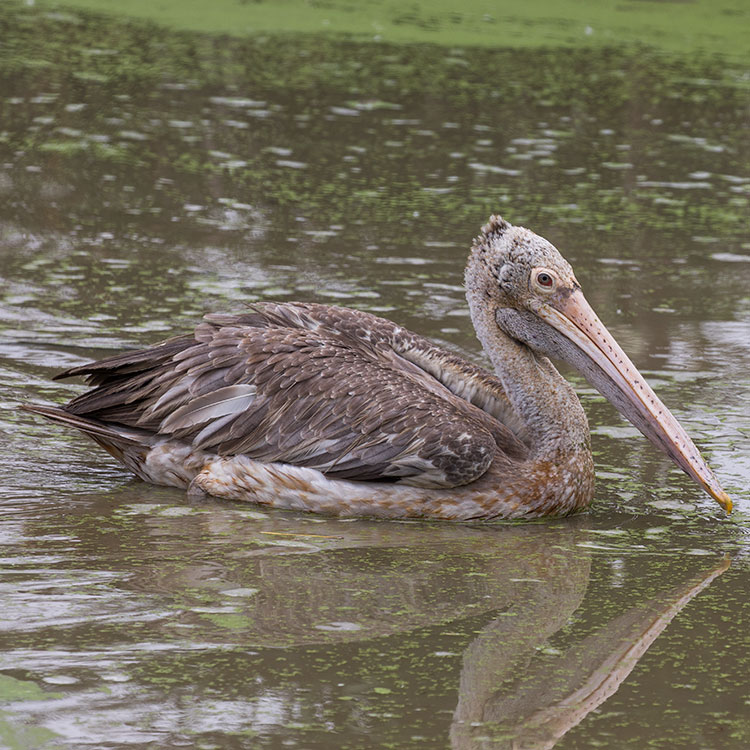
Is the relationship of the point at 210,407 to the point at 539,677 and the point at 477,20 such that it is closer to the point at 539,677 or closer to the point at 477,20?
the point at 539,677

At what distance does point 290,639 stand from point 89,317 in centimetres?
357

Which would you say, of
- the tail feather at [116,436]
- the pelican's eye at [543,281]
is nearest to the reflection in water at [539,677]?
the pelican's eye at [543,281]

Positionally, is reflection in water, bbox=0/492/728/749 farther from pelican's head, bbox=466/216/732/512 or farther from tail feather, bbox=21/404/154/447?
pelican's head, bbox=466/216/732/512

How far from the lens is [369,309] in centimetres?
766

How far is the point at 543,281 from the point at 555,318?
143 mm

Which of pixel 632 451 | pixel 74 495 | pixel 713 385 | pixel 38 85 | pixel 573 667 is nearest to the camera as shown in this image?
pixel 573 667

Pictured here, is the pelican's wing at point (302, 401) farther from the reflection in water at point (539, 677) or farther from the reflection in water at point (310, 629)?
the reflection in water at point (539, 677)

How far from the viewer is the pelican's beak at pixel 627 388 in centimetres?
525

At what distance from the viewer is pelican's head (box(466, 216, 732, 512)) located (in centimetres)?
538

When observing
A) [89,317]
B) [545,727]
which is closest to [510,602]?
[545,727]

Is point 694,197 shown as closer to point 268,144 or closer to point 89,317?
point 268,144

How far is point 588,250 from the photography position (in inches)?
358

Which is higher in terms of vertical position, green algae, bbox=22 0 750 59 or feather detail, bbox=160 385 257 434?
green algae, bbox=22 0 750 59

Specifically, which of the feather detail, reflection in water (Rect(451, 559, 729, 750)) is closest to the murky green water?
reflection in water (Rect(451, 559, 729, 750))
